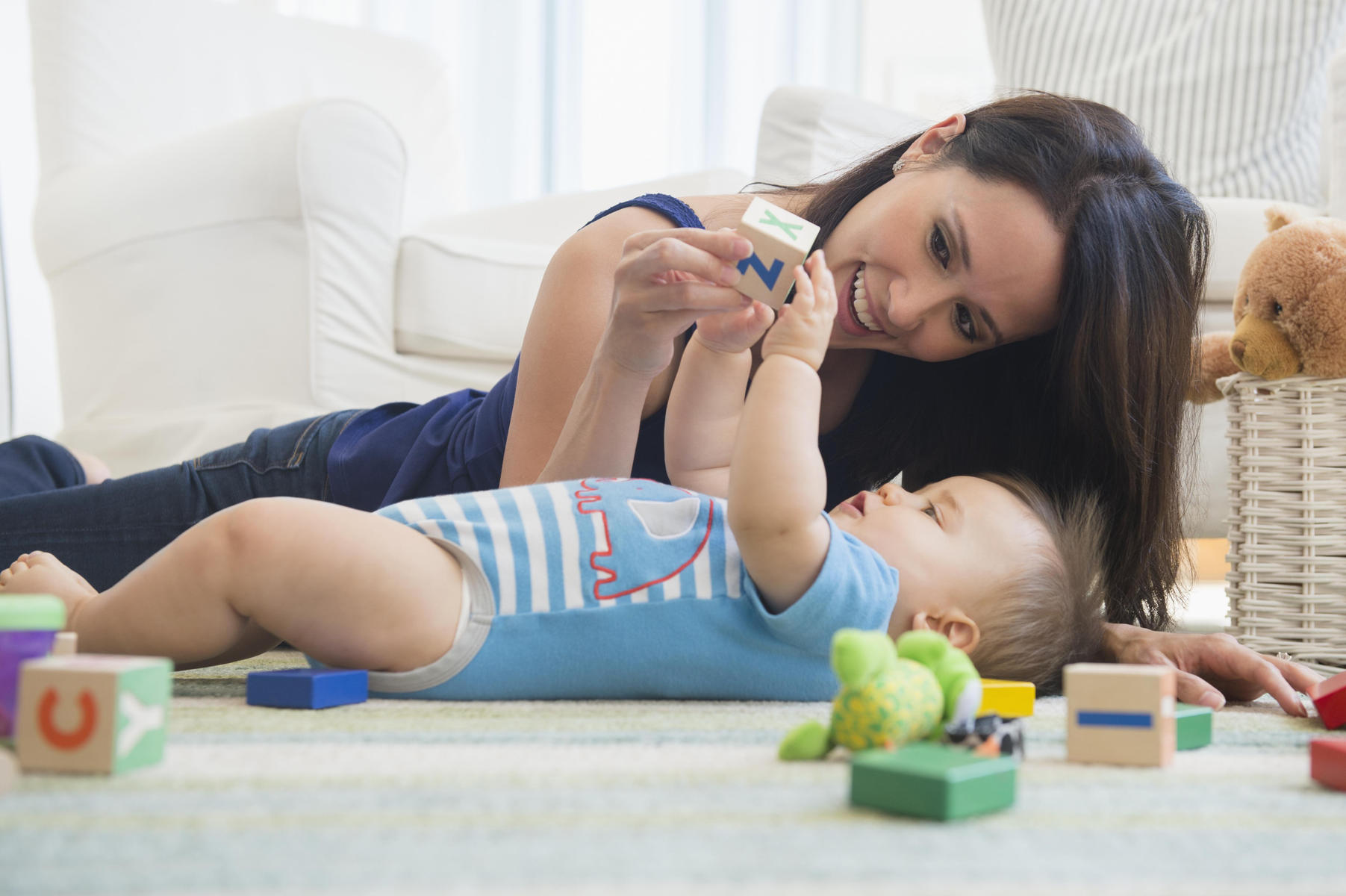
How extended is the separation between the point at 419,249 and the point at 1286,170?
1544 mm

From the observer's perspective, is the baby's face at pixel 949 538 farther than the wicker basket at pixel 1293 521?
No

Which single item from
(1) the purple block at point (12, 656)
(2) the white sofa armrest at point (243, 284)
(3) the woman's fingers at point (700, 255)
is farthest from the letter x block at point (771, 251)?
(2) the white sofa armrest at point (243, 284)

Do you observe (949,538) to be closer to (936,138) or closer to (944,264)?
(944,264)

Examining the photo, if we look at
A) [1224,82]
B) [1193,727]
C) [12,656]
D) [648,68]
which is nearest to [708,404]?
[1193,727]

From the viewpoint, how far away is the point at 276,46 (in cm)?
244

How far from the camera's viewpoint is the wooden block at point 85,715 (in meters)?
0.51

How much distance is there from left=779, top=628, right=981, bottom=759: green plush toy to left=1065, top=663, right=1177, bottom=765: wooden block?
0.06 meters

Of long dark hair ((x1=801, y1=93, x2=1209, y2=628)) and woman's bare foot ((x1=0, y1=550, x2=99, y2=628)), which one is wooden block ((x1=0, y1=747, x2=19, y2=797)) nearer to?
woman's bare foot ((x1=0, y1=550, x2=99, y2=628))

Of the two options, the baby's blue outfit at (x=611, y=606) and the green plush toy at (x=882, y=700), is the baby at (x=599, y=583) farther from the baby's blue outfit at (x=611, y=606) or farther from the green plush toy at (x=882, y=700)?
the green plush toy at (x=882, y=700)

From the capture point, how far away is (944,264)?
0.97 m

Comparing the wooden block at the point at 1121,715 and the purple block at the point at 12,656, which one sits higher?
the purple block at the point at 12,656

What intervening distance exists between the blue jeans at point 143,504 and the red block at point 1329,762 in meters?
0.96

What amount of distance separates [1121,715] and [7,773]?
56 cm

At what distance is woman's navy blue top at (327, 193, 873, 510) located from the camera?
115 cm
